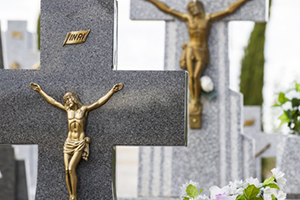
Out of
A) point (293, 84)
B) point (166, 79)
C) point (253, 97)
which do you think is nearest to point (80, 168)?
point (166, 79)

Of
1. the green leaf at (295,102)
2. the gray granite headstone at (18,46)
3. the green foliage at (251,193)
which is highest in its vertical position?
the gray granite headstone at (18,46)

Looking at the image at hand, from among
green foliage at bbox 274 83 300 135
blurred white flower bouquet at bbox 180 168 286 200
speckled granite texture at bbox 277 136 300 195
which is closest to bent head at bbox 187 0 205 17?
green foliage at bbox 274 83 300 135

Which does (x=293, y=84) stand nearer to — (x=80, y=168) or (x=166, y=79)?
(x=166, y=79)

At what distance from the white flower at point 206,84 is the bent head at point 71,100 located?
2320 millimetres

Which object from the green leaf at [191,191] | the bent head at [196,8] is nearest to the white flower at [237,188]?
the green leaf at [191,191]

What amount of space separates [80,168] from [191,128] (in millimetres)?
2358

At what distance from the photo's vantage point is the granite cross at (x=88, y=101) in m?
2.88

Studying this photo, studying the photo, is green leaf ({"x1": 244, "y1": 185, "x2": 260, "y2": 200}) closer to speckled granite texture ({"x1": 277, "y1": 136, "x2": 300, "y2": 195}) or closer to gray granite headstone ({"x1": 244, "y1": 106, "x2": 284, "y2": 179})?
speckled granite texture ({"x1": 277, "y1": 136, "x2": 300, "y2": 195})

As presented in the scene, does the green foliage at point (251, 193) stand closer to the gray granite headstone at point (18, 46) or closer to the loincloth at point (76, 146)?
the loincloth at point (76, 146)

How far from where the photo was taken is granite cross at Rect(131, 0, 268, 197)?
201 inches

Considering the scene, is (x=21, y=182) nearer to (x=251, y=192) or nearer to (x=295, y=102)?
(x=295, y=102)

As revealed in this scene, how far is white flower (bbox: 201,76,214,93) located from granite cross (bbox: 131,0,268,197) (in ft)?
0.33

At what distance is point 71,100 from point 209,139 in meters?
2.50

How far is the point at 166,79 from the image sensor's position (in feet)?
9.48
